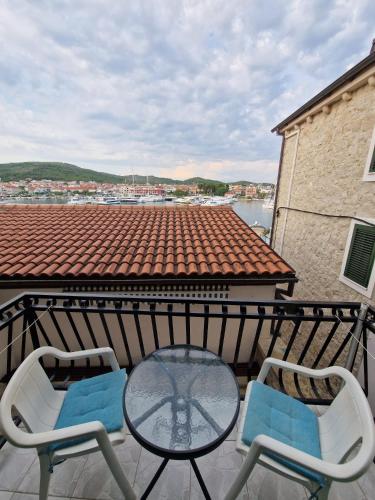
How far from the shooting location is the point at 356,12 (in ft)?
10.9

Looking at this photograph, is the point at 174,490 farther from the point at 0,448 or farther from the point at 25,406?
the point at 0,448

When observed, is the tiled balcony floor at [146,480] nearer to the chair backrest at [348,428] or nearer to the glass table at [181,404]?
the glass table at [181,404]

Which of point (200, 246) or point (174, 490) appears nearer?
point (174, 490)

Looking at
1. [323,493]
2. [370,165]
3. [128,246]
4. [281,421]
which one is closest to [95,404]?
[281,421]

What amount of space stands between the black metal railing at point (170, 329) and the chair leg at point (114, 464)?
2.40ft

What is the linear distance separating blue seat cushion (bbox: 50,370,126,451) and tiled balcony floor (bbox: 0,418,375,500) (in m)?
0.38

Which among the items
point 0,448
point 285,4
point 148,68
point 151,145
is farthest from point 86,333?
point 151,145

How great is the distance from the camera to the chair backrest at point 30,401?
93cm

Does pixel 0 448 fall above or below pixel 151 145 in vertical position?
below

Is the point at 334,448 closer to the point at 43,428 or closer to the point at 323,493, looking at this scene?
the point at 323,493

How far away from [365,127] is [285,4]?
2472 mm

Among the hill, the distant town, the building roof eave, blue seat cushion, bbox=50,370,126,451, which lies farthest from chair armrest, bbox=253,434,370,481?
the hill

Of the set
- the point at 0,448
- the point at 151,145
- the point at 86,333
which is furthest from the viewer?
the point at 151,145

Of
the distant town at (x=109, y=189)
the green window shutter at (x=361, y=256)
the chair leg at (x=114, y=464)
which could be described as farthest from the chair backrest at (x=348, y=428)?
the distant town at (x=109, y=189)
